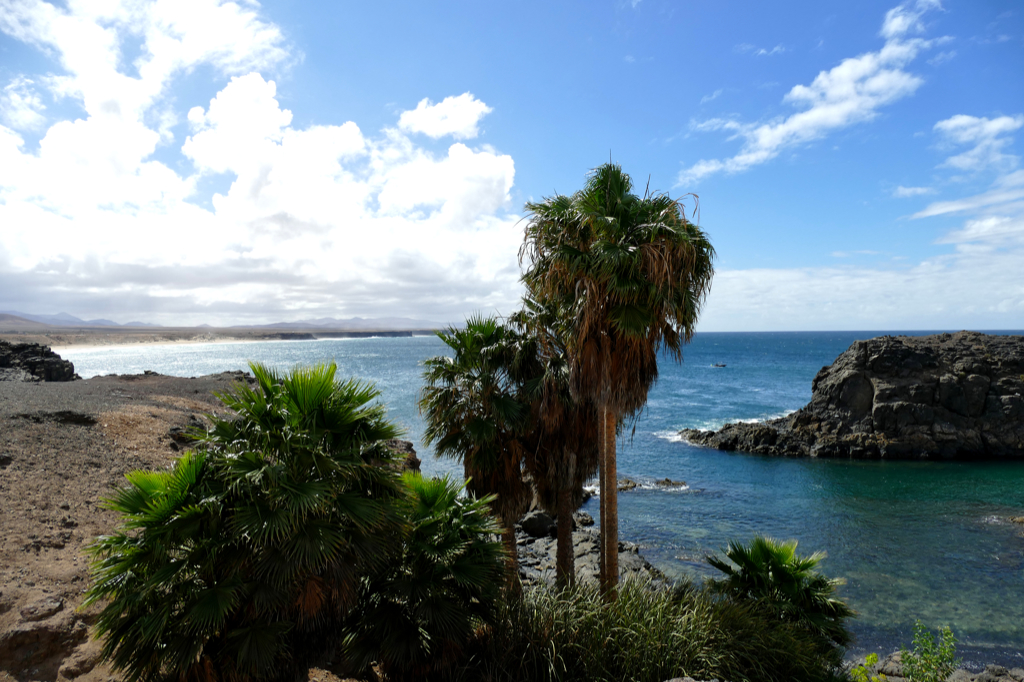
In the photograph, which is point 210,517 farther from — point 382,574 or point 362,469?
point 382,574

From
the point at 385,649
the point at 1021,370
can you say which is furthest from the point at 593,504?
the point at 1021,370

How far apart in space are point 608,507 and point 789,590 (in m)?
3.49

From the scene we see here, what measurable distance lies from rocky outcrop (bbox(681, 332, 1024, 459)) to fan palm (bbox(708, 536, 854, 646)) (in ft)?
99.3

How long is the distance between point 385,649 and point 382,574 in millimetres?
886

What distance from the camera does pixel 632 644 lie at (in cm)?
726

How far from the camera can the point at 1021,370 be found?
37406 mm

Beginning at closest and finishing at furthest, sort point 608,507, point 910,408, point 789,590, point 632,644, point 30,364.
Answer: point 632,644
point 789,590
point 608,507
point 30,364
point 910,408

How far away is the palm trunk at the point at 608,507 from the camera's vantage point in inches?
404

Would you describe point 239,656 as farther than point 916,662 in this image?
No

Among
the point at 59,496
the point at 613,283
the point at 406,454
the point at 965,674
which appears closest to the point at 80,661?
the point at 59,496

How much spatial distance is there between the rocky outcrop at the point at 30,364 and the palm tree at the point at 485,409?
105ft

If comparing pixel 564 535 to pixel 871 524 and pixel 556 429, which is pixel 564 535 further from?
pixel 871 524

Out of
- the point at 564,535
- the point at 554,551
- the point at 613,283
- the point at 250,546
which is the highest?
the point at 613,283

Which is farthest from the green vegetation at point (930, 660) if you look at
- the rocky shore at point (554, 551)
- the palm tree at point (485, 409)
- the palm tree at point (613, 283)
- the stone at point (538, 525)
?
the stone at point (538, 525)
